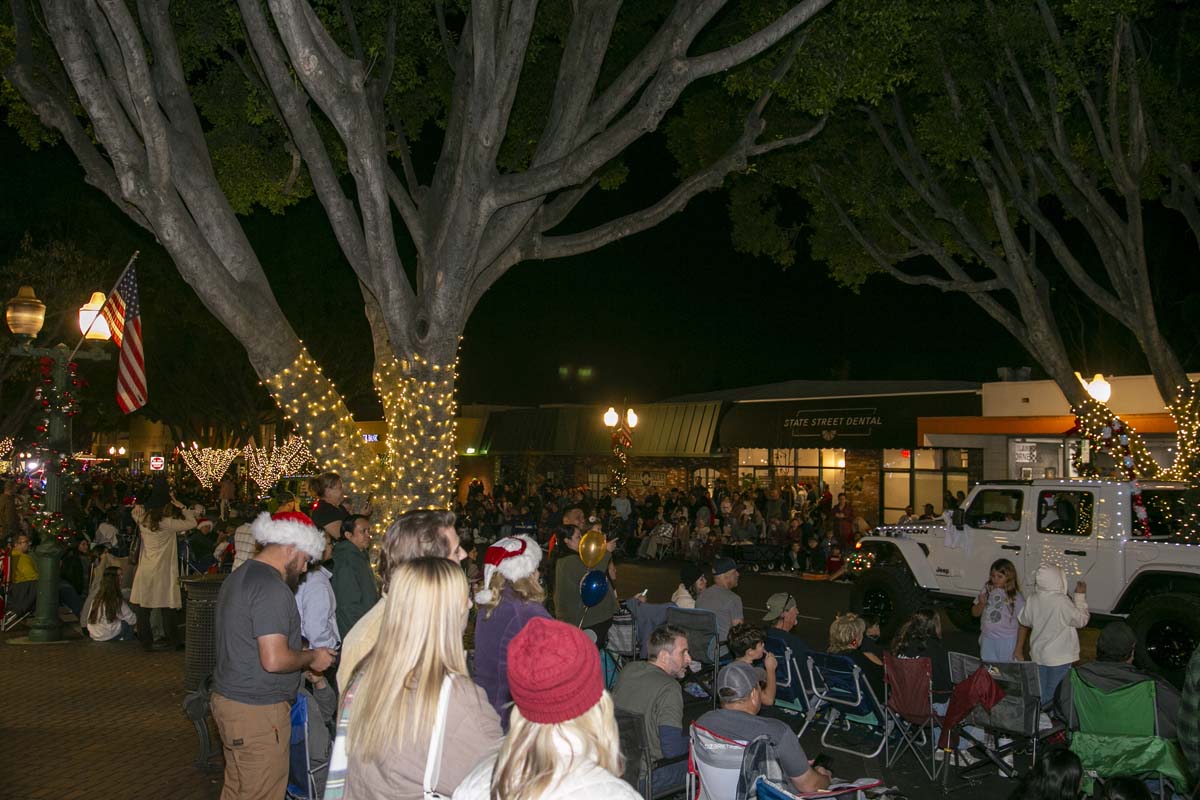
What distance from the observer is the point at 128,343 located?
14.6 metres

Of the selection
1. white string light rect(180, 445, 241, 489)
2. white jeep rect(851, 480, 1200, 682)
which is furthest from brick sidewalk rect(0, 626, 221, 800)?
white string light rect(180, 445, 241, 489)

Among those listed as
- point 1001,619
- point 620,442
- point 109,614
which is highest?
point 620,442

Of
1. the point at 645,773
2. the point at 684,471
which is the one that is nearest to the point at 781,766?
the point at 645,773

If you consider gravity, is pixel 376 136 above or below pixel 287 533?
above

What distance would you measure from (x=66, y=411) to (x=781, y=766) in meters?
12.4

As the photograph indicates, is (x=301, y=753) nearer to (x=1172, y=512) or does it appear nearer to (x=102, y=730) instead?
(x=102, y=730)

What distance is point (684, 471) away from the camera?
3066cm

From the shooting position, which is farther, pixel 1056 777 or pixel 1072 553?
pixel 1072 553

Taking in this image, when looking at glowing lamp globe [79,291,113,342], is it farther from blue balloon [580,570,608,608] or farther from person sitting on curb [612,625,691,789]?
person sitting on curb [612,625,691,789]

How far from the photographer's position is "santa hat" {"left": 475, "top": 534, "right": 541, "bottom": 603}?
17.9 feet

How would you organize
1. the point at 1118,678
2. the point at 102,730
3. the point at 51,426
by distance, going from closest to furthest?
the point at 1118,678 → the point at 102,730 → the point at 51,426

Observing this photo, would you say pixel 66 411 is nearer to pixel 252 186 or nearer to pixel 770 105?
pixel 252 186

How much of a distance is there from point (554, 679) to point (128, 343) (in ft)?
45.6

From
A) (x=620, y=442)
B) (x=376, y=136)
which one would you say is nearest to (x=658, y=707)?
(x=376, y=136)
